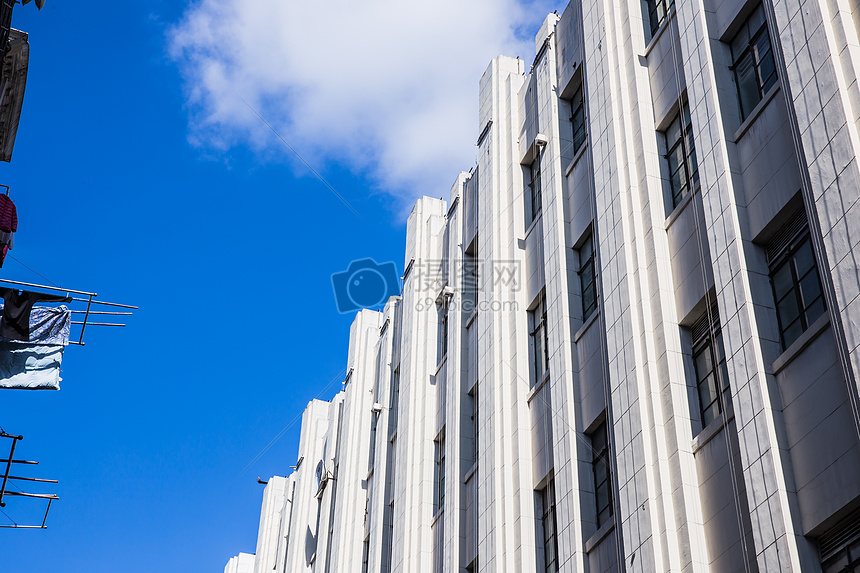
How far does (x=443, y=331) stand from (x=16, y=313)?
1463 cm

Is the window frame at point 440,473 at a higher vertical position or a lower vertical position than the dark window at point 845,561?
higher

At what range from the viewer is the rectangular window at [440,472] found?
30031 mm

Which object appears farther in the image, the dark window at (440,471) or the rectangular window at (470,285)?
the rectangular window at (470,285)

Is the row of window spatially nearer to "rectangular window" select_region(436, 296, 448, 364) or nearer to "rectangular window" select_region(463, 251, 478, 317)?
"rectangular window" select_region(463, 251, 478, 317)

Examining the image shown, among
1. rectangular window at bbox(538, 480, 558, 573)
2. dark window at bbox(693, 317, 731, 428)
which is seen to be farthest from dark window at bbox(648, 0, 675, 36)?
rectangular window at bbox(538, 480, 558, 573)

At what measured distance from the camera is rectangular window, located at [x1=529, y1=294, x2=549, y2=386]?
24219 millimetres

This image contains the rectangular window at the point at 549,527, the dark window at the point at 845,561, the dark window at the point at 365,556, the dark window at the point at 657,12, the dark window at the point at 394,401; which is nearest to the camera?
the dark window at the point at 845,561

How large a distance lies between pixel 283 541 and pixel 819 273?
4181 centimetres

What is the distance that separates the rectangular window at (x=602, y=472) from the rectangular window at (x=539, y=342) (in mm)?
3511

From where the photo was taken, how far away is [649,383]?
57.9ft

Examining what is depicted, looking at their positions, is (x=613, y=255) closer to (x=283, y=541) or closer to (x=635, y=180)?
(x=635, y=180)

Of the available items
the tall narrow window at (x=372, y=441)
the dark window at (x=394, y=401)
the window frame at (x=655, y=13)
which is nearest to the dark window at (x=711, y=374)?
the window frame at (x=655, y=13)

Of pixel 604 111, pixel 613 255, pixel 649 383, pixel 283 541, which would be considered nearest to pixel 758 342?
pixel 649 383

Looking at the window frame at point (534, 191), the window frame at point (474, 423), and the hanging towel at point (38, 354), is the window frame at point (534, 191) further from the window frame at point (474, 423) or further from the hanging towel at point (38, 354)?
the hanging towel at point (38, 354)
